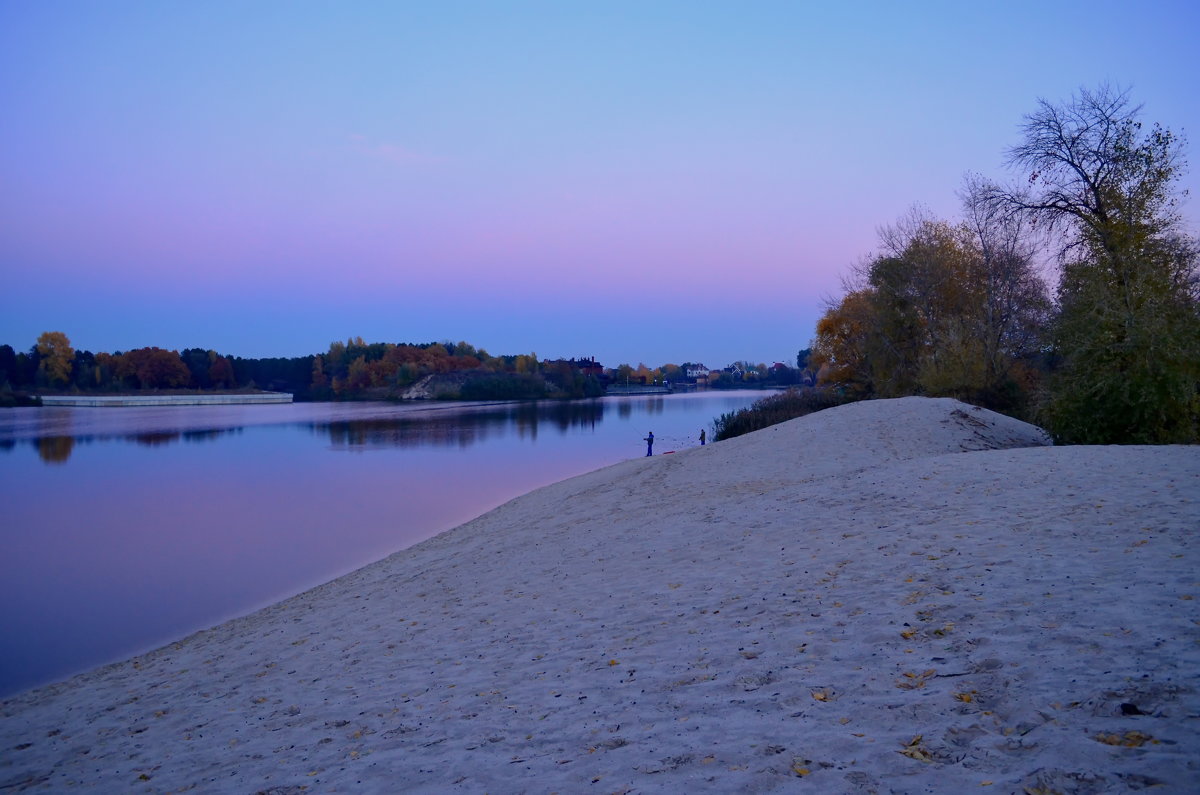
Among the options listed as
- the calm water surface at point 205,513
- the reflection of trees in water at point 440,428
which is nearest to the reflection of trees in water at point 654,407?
the reflection of trees in water at point 440,428

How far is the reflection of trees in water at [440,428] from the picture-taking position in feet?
172

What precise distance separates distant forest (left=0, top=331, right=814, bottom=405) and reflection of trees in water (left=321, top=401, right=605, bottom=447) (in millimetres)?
59700

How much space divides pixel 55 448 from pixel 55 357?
110248 millimetres

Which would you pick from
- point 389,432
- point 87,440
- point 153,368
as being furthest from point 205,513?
point 153,368

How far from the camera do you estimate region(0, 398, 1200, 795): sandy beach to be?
170 inches

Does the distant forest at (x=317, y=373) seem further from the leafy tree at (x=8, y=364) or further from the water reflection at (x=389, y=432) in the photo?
the water reflection at (x=389, y=432)

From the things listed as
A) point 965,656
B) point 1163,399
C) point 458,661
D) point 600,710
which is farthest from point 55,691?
point 1163,399

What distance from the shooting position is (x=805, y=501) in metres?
12.4

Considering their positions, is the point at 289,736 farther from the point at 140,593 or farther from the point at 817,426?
the point at 817,426

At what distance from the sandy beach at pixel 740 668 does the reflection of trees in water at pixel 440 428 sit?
131 feet

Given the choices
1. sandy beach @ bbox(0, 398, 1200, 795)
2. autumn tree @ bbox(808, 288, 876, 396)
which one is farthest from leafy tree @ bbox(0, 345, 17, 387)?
sandy beach @ bbox(0, 398, 1200, 795)

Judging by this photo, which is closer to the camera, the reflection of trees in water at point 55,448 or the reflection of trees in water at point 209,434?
the reflection of trees in water at point 55,448

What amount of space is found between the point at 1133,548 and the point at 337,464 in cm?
3775

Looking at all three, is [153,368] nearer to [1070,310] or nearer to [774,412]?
[774,412]
